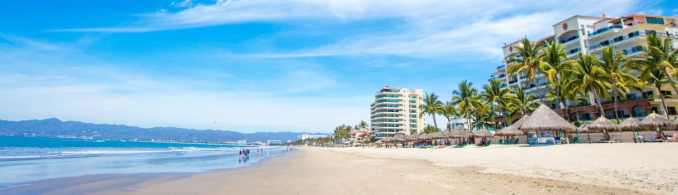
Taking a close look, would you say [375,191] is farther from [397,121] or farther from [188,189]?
[397,121]

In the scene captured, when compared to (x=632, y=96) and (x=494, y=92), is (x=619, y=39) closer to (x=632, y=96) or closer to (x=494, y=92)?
(x=632, y=96)

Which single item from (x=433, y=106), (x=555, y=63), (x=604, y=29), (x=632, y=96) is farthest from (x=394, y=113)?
(x=555, y=63)

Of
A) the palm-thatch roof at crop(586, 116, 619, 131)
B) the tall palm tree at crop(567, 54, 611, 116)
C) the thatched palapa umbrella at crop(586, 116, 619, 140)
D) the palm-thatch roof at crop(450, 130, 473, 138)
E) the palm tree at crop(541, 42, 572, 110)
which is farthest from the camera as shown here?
the palm-thatch roof at crop(450, 130, 473, 138)

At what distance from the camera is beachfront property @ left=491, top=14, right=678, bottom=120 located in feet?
143

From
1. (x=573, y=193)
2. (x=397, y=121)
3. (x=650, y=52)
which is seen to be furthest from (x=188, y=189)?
(x=397, y=121)

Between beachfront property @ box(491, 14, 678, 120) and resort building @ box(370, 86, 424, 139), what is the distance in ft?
223

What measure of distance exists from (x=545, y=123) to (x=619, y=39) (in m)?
31.0

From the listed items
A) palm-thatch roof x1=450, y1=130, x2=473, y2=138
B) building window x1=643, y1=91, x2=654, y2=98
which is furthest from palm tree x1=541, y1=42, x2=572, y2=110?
building window x1=643, y1=91, x2=654, y2=98

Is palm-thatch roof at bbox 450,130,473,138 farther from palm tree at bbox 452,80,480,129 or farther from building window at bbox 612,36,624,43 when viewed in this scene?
building window at bbox 612,36,624,43

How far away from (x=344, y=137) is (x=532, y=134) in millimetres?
111003

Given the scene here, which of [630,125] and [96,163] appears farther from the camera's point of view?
[630,125]

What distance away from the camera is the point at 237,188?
35.2 feet

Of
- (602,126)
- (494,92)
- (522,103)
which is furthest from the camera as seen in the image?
(494,92)

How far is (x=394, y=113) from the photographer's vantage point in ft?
420
